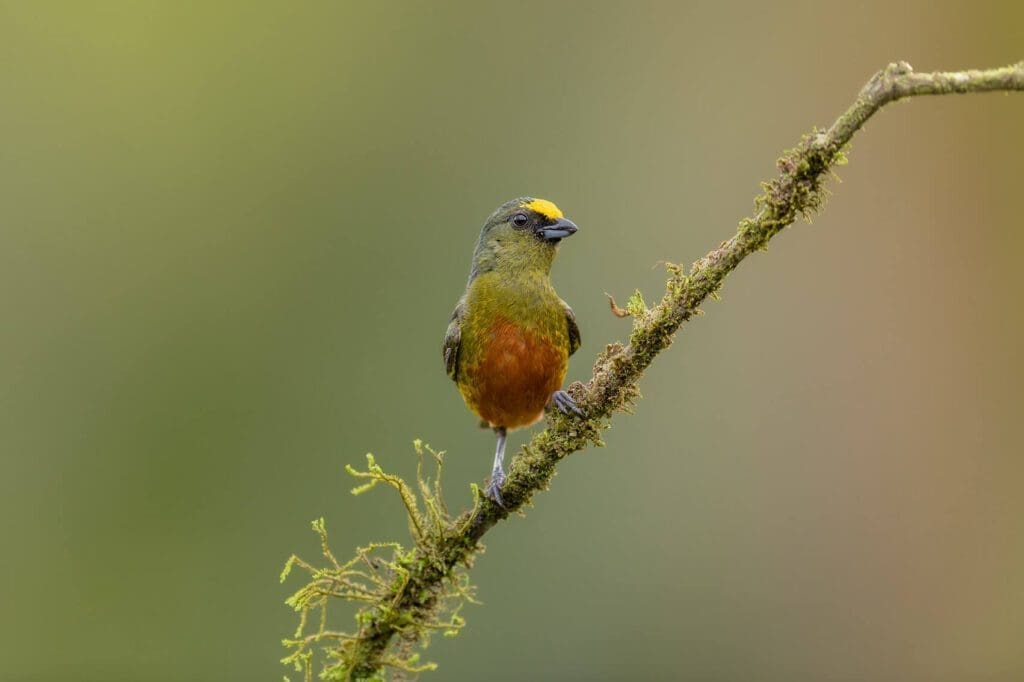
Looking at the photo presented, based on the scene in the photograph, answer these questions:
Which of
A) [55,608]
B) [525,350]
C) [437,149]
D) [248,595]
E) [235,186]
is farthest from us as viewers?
[235,186]

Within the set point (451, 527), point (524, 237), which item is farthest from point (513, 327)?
point (451, 527)

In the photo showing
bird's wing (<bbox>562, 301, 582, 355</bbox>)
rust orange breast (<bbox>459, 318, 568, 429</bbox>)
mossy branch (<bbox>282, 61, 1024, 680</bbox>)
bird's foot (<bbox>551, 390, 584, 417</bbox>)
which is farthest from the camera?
bird's wing (<bbox>562, 301, 582, 355</bbox>)

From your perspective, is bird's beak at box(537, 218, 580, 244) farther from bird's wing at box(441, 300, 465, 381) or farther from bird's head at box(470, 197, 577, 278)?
bird's wing at box(441, 300, 465, 381)

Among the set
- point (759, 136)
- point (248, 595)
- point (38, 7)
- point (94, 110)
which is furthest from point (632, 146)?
point (38, 7)

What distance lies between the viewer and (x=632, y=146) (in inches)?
424

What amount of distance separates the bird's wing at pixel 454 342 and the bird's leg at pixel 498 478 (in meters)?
0.35

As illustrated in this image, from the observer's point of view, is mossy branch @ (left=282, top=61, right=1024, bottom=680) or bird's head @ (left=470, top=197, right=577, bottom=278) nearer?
mossy branch @ (left=282, top=61, right=1024, bottom=680)

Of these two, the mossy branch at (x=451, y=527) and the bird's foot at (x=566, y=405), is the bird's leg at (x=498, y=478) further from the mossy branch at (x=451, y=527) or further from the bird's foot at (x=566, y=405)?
the bird's foot at (x=566, y=405)

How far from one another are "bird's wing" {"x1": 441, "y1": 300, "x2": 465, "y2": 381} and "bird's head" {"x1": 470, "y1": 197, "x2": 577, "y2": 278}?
24cm

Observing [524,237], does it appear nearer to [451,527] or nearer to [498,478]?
[498,478]

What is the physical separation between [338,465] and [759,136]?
16.2 ft

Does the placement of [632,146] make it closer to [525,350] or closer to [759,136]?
[759,136]

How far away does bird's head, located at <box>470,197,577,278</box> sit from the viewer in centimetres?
482

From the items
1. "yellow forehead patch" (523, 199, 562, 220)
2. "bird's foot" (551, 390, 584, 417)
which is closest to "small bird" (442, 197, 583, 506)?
"yellow forehead patch" (523, 199, 562, 220)
